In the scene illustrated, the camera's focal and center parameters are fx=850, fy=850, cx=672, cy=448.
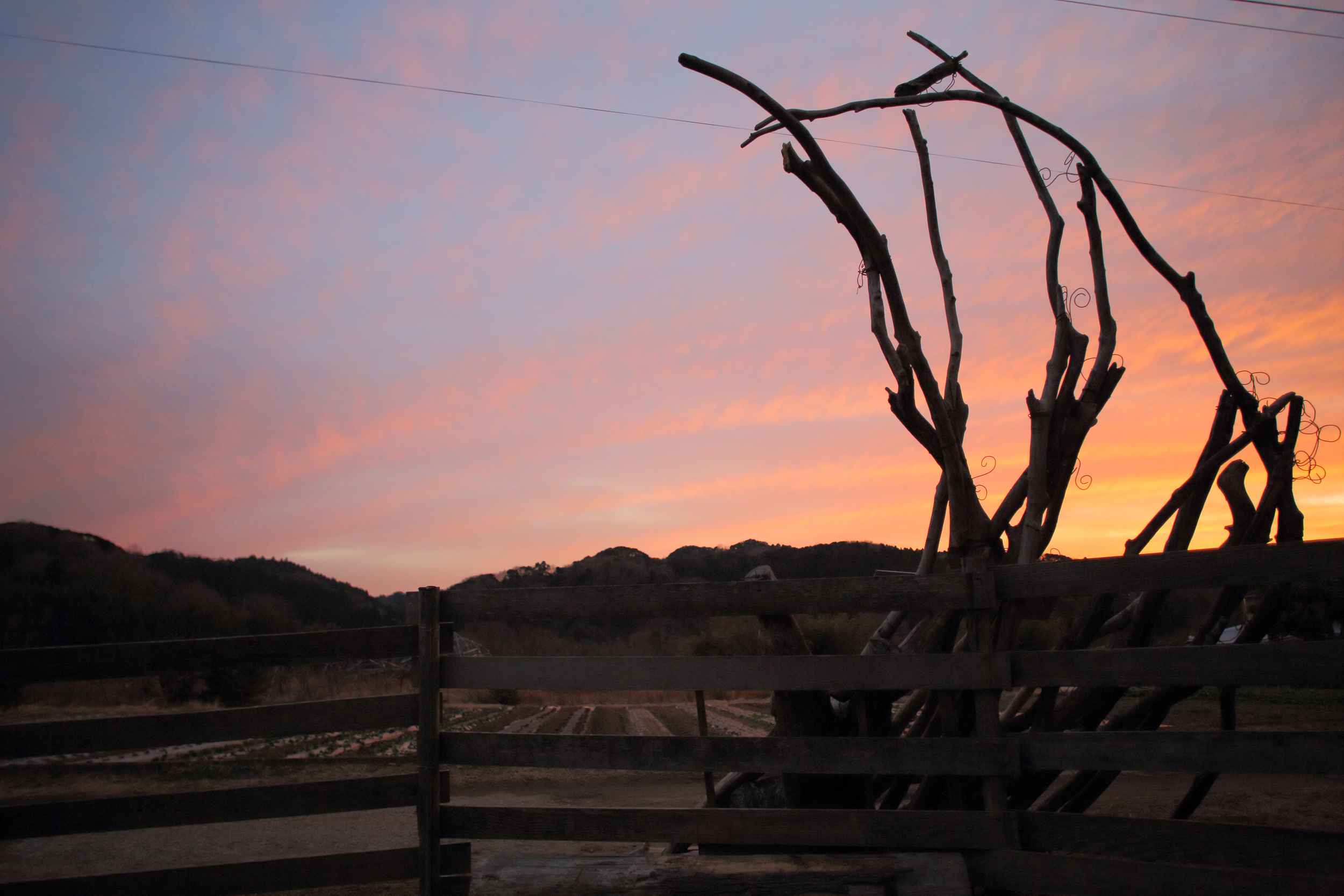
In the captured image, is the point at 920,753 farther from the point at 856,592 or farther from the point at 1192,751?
the point at 1192,751

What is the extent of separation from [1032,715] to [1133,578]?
1.34 m

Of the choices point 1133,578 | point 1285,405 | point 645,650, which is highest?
point 1285,405

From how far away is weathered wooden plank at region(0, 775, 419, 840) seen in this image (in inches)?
150

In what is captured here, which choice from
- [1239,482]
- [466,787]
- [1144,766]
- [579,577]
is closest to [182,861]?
[466,787]

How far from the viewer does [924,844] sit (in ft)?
11.5

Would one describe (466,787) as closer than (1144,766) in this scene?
No

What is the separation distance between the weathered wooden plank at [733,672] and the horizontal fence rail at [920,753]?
0.23 metres

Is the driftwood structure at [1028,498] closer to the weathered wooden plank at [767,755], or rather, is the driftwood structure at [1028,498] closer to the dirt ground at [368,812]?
the weathered wooden plank at [767,755]

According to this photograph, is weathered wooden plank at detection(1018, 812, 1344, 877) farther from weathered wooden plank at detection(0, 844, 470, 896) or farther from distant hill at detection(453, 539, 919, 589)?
distant hill at detection(453, 539, 919, 589)

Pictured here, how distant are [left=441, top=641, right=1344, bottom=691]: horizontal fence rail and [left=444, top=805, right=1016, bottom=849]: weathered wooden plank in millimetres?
517

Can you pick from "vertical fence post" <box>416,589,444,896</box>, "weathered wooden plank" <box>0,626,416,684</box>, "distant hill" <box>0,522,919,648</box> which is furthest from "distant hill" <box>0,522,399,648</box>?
"vertical fence post" <box>416,589,444,896</box>

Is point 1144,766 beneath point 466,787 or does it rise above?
above

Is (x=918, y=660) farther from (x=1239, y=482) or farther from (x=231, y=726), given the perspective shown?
(x=231, y=726)

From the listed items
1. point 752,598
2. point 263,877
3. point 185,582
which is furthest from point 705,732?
point 185,582
